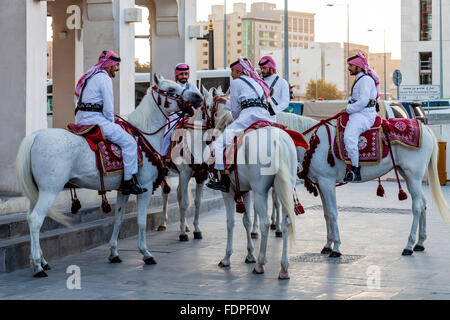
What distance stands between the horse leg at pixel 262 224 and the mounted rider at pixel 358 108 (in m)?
1.95

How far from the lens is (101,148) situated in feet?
30.5

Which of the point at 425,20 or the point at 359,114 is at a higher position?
the point at 425,20

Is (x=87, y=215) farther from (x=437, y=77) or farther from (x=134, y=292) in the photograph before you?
(x=437, y=77)

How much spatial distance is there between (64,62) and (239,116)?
11.3 meters

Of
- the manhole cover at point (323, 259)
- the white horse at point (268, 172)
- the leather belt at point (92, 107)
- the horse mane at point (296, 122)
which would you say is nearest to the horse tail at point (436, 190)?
the manhole cover at point (323, 259)

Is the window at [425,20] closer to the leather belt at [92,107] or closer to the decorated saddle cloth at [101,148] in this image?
the leather belt at [92,107]

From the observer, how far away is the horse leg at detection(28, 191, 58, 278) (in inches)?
340

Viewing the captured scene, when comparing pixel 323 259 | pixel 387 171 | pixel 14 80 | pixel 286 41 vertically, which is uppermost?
pixel 286 41

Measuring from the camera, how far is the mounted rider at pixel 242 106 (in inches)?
362

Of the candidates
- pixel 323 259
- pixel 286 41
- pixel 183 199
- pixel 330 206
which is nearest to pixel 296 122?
pixel 330 206

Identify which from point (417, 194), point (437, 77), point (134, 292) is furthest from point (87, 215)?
point (437, 77)

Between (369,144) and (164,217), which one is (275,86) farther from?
(164,217)

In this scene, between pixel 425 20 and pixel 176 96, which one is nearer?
pixel 176 96

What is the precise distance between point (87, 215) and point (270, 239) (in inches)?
110
